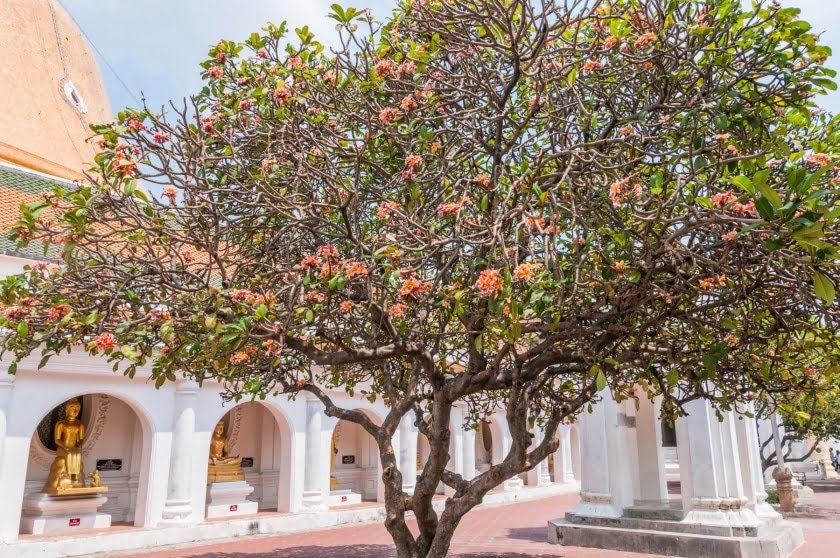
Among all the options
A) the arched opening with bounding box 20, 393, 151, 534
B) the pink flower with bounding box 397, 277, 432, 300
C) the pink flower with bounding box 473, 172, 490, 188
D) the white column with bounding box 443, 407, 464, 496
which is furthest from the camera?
the white column with bounding box 443, 407, 464, 496

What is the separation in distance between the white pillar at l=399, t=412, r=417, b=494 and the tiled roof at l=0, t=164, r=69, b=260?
28.2 ft

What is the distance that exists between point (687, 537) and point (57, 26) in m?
19.3

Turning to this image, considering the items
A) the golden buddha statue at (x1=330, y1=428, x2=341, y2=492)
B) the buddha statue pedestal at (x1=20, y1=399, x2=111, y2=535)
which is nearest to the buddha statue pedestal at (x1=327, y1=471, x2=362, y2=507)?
the golden buddha statue at (x1=330, y1=428, x2=341, y2=492)

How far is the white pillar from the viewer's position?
15780 millimetres

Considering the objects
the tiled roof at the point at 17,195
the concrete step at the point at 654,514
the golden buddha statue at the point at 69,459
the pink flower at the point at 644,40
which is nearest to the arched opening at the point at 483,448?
the concrete step at the point at 654,514

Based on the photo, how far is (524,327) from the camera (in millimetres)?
4688

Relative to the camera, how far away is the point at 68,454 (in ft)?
38.2

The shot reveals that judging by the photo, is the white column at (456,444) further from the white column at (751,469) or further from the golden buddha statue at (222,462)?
the white column at (751,469)

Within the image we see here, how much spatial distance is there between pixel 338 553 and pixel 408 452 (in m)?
5.78

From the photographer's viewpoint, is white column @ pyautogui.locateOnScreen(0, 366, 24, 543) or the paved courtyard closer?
white column @ pyautogui.locateOnScreen(0, 366, 24, 543)

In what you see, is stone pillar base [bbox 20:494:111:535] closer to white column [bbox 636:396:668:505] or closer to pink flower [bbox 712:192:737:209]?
white column [bbox 636:396:668:505]

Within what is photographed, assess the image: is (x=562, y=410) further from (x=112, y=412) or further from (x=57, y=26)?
(x=57, y=26)

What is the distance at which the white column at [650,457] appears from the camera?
13.0 m

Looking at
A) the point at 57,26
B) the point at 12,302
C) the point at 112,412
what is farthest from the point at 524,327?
the point at 57,26
